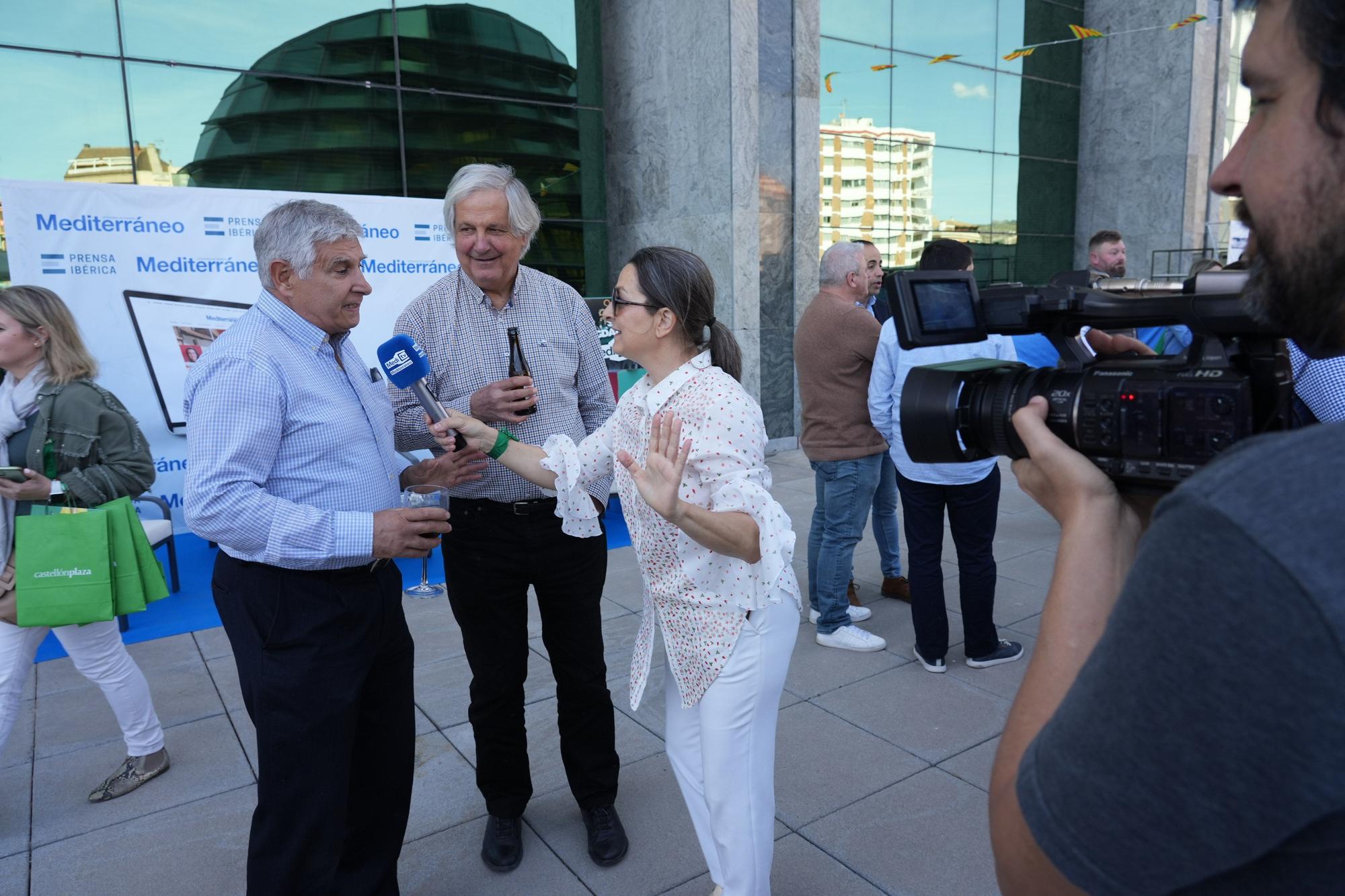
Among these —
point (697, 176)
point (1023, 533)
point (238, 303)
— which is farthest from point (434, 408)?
point (697, 176)

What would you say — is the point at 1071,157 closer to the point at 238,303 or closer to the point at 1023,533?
the point at 1023,533

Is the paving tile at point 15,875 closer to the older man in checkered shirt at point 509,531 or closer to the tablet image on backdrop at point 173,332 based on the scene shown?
the older man in checkered shirt at point 509,531

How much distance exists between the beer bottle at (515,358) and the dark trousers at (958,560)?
82.9 inches

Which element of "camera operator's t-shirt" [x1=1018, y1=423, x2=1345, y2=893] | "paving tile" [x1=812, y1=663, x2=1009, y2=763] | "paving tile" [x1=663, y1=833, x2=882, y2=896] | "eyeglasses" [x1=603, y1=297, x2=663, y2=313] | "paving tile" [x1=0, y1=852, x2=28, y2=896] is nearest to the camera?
"camera operator's t-shirt" [x1=1018, y1=423, x2=1345, y2=893]

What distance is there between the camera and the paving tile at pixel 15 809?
295cm

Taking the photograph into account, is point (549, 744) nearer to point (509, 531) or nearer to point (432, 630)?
point (509, 531)

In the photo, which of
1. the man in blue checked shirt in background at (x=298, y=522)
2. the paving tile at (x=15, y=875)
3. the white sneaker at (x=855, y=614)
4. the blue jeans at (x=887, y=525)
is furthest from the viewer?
the blue jeans at (x=887, y=525)

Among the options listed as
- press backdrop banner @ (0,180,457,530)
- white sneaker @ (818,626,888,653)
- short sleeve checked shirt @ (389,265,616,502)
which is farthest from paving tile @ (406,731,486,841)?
press backdrop banner @ (0,180,457,530)

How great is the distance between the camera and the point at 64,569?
3.12m

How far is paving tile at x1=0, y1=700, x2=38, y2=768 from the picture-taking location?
351 cm

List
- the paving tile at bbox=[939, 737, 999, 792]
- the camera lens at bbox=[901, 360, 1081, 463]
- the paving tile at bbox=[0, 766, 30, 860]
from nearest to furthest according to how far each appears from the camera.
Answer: the camera lens at bbox=[901, 360, 1081, 463], the paving tile at bbox=[0, 766, 30, 860], the paving tile at bbox=[939, 737, 999, 792]

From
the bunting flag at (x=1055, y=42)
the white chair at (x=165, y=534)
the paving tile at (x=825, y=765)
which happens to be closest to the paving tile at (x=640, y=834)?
the paving tile at (x=825, y=765)

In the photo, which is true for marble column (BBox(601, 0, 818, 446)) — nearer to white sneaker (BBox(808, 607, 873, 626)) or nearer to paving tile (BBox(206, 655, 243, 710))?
white sneaker (BBox(808, 607, 873, 626))

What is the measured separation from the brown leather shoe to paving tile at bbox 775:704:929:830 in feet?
5.26
